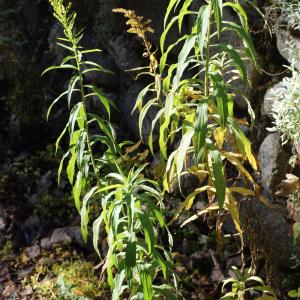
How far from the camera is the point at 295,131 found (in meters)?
2.43

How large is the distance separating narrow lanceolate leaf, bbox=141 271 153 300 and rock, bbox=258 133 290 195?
4.25ft

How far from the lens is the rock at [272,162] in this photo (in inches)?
121

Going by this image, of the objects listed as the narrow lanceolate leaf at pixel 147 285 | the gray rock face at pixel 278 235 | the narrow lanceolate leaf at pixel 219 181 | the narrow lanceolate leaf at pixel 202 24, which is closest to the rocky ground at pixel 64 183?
the gray rock face at pixel 278 235

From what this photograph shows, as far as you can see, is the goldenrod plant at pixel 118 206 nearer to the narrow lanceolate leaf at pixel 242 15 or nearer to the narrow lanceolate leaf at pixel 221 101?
the narrow lanceolate leaf at pixel 221 101

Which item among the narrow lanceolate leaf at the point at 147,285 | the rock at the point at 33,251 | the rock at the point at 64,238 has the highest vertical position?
the narrow lanceolate leaf at the point at 147,285

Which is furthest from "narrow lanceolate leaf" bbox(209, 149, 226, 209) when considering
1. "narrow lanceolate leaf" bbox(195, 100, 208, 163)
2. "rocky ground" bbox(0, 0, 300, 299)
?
"rocky ground" bbox(0, 0, 300, 299)

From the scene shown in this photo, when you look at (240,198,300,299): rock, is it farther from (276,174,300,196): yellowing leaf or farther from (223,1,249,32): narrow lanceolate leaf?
(223,1,249,32): narrow lanceolate leaf

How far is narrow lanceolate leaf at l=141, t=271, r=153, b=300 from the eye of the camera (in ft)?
7.01

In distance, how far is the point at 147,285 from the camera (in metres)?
2.16

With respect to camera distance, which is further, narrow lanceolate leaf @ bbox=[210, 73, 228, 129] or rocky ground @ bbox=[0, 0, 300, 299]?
rocky ground @ bbox=[0, 0, 300, 299]

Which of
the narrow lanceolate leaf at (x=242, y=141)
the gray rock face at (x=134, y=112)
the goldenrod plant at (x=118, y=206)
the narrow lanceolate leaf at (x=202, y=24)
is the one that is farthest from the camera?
the gray rock face at (x=134, y=112)

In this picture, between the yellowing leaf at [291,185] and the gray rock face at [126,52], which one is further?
the gray rock face at [126,52]

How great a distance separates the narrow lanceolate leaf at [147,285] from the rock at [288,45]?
4.49 feet

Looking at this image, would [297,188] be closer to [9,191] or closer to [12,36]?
[9,191]
